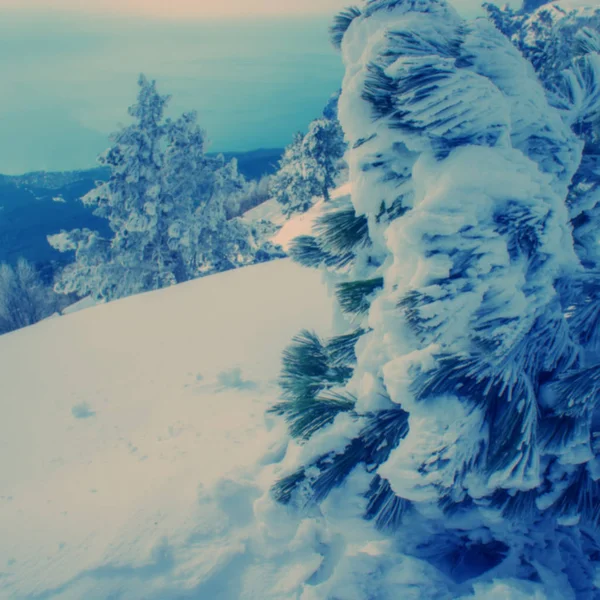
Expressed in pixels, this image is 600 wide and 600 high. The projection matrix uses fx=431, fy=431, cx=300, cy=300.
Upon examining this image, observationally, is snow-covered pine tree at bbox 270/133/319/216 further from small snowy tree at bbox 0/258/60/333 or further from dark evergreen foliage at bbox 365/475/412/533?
dark evergreen foliage at bbox 365/475/412/533

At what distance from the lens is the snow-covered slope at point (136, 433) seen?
2.56m

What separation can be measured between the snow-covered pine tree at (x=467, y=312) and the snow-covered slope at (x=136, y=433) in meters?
1.22

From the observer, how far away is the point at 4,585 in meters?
2.53

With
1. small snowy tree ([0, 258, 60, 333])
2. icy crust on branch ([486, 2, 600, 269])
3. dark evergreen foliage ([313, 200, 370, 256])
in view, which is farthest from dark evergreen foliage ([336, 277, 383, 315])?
small snowy tree ([0, 258, 60, 333])

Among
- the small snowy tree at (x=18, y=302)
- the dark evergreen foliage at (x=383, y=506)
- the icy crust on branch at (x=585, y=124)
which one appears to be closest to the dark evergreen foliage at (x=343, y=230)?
the icy crust on branch at (x=585, y=124)

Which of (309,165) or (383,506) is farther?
(309,165)

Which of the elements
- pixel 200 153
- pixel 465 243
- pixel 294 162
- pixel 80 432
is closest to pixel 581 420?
pixel 465 243

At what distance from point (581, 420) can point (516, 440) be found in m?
0.25

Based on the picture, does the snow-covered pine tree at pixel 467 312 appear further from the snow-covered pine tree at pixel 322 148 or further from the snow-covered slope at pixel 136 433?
the snow-covered pine tree at pixel 322 148

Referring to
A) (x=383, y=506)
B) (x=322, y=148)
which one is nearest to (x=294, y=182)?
(x=322, y=148)

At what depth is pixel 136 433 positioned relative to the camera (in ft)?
14.1

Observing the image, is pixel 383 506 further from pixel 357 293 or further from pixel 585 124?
pixel 585 124

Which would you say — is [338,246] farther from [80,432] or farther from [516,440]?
[80,432]

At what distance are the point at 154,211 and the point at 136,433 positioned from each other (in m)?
11.6
